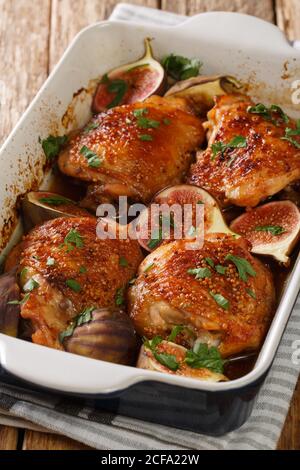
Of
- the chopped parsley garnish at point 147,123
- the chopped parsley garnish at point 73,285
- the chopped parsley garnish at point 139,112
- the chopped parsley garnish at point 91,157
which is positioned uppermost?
the chopped parsley garnish at point 139,112

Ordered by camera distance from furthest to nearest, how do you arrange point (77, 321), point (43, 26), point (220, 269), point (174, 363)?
point (43, 26) → point (220, 269) → point (77, 321) → point (174, 363)

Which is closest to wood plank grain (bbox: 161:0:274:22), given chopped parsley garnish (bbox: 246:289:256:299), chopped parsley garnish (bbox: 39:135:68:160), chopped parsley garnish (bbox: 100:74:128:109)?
chopped parsley garnish (bbox: 100:74:128:109)

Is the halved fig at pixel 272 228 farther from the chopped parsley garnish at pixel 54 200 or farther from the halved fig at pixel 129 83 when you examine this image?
the halved fig at pixel 129 83

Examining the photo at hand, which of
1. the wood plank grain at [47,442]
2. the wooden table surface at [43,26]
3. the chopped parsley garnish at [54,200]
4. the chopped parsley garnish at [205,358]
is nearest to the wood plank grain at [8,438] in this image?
the wood plank grain at [47,442]

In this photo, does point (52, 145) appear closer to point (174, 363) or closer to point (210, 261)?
point (210, 261)

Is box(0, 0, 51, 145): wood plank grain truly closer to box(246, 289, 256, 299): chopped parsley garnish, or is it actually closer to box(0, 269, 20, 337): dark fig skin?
box(0, 269, 20, 337): dark fig skin

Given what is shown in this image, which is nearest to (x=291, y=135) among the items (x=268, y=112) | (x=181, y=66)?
(x=268, y=112)

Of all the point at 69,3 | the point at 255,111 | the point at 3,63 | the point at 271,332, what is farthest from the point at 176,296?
the point at 69,3

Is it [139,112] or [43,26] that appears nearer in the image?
[139,112]
